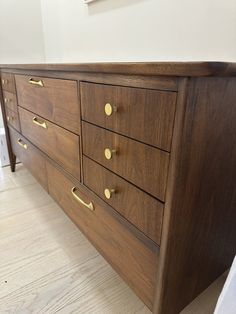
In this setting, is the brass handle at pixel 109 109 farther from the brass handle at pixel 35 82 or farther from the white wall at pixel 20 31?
the white wall at pixel 20 31

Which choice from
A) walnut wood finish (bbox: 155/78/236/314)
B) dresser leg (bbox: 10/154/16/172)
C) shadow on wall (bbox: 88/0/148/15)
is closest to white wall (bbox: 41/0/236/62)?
shadow on wall (bbox: 88/0/148/15)

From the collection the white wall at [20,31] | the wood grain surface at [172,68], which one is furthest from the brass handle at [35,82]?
the white wall at [20,31]

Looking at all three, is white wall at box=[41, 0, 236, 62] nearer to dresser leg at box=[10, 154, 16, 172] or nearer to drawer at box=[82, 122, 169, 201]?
drawer at box=[82, 122, 169, 201]

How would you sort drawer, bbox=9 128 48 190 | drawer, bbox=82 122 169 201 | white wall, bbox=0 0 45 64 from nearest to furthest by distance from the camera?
drawer, bbox=82 122 169 201
drawer, bbox=9 128 48 190
white wall, bbox=0 0 45 64

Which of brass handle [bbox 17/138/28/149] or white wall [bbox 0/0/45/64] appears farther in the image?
white wall [bbox 0/0/45/64]

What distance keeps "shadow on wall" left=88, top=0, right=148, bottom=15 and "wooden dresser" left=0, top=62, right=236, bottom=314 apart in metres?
0.55

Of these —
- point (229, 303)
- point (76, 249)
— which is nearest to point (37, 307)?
point (76, 249)

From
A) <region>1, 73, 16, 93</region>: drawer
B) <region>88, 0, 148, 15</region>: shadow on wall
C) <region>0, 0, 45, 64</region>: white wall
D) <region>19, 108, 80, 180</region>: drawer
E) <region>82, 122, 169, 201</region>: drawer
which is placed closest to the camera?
<region>82, 122, 169, 201</region>: drawer

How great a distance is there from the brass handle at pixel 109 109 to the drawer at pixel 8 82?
94 cm

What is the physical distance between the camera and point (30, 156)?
1.37 metres

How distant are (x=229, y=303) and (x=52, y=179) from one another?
867 millimetres

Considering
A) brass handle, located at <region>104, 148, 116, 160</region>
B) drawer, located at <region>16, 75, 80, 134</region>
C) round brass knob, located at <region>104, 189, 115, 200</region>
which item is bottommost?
round brass knob, located at <region>104, 189, 115, 200</region>

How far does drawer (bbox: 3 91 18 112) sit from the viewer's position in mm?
1393

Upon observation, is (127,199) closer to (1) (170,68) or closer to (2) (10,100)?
(1) (170,68)
